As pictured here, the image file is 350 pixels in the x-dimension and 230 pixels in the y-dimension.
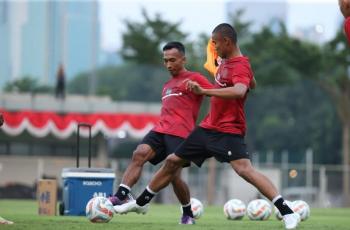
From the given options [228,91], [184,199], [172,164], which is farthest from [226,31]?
[184,199]

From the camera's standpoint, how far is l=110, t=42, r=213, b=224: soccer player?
12398 millimetres

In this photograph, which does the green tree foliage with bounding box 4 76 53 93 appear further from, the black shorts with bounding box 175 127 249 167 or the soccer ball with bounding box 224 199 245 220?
the black shorts with bounding box 175 127 249 167

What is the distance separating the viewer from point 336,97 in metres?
45.8

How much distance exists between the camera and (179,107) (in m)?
12.6

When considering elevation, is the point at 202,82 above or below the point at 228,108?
above

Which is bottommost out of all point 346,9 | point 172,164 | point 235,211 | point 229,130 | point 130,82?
point 235,211

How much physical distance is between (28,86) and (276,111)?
20.4m

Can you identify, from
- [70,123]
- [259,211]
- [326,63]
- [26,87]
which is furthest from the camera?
[26,87]

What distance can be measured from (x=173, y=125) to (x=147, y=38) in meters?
36.2

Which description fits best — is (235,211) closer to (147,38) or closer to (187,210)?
(187,210)

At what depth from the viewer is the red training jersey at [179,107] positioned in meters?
12.5

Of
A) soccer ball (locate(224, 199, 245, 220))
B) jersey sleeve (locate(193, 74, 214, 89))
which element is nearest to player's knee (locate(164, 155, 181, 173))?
jersey sleeve (locate(193, 74, 214, 89))

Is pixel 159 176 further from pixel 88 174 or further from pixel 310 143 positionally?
pixel 310 143

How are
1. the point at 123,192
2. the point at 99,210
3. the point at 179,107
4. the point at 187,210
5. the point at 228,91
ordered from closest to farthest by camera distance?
the point at 228,91 → the point at 99,210 → the point at 123,192 → the point at 187,210 → the point at 179,107
